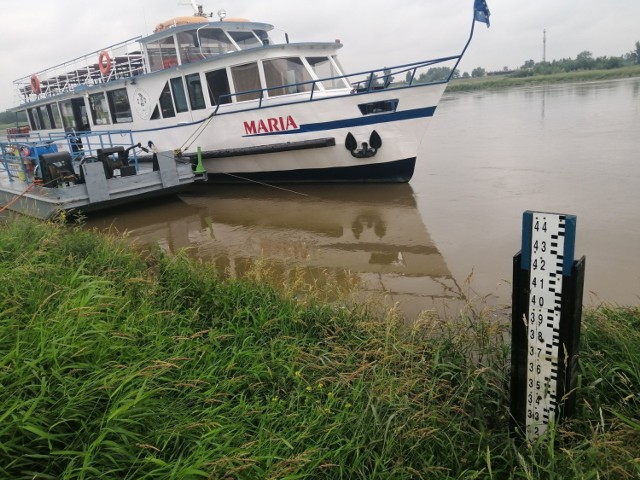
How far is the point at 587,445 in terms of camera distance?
2.16 meters

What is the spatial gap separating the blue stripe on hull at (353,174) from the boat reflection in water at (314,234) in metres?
0.16

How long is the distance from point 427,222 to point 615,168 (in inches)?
173

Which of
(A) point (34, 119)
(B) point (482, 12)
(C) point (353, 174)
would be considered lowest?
(C) point (353, 174)

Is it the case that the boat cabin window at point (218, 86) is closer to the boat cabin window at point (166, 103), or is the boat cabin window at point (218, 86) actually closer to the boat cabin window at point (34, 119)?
the boat cabin window at point (166, 103)

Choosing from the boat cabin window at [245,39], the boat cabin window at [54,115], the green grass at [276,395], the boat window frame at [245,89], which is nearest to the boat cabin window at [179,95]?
the boat window frame at [245,89]

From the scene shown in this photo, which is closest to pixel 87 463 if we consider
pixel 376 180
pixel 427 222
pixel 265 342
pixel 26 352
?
pixel 26 352

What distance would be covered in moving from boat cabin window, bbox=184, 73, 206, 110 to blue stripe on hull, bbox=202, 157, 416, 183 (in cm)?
188

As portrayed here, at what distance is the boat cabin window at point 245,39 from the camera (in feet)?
38.4

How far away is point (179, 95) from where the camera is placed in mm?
10711

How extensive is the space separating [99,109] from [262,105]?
5.66 metres

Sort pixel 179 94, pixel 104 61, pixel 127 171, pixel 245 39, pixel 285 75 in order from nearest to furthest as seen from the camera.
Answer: pixel 127 171, pixel 285 75, pixel 179 94, pixel 245 39, pixel 104 61

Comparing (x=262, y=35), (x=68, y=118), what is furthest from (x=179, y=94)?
(x=68, y=118)

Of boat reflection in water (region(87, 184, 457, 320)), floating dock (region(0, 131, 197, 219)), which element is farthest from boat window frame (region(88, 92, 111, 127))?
boat reflection in water (region(87, 184, 457, 320))

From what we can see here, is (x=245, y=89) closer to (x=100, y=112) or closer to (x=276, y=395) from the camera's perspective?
(x=100, y=112)
